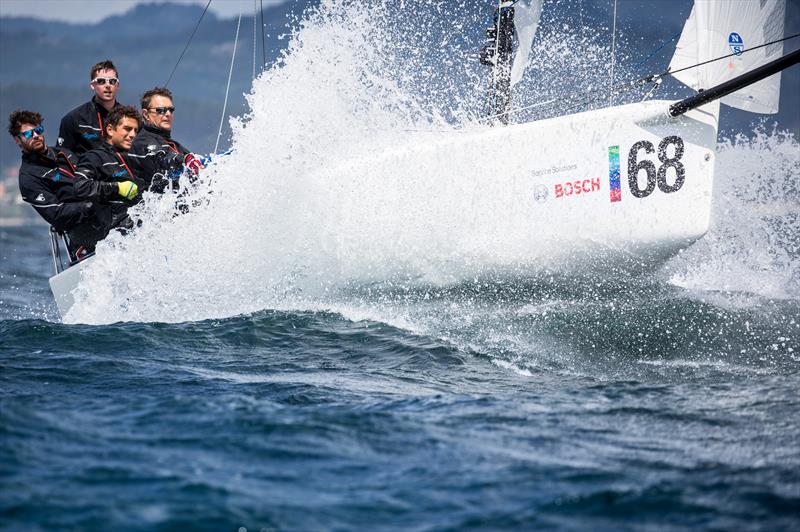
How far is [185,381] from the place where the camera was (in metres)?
3.77

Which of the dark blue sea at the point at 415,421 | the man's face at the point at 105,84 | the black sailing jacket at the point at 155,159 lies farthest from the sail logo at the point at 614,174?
the man's face at the point at 105,84

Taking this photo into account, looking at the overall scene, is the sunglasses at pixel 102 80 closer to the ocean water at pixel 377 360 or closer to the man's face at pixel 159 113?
the man's face at pixel 159 113

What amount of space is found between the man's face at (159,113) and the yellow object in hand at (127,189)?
18.4 inches

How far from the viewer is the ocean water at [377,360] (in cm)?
242

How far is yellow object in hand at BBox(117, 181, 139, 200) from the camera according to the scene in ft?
18.9

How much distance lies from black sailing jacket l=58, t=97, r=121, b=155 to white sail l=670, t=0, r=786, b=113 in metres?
4.19

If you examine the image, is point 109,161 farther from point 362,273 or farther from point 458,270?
point 458,270

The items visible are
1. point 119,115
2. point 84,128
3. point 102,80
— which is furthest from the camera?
point 84,128

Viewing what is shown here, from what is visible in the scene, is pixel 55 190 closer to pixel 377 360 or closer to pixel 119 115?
pixel 119 115

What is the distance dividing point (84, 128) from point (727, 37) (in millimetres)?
4681

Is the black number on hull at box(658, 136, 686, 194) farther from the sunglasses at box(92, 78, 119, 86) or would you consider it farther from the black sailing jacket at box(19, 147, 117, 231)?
the sunglasses at box(92, 78, 119, 86)

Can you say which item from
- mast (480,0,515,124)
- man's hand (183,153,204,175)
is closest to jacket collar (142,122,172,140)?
man's hand (183,153,204,175)

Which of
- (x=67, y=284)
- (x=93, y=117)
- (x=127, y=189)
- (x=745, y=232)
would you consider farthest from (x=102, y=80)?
(x=745, y=232)

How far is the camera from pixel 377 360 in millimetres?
4391
